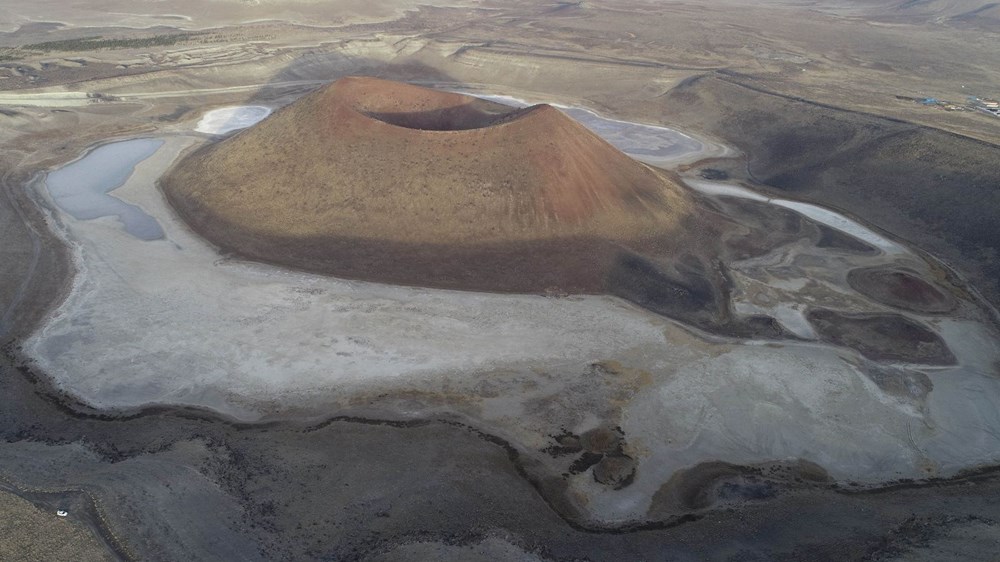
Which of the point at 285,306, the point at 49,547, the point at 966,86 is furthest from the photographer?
the point at 966,86

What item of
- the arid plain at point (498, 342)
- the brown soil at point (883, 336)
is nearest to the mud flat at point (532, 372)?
the arid plain at point (498, 342)

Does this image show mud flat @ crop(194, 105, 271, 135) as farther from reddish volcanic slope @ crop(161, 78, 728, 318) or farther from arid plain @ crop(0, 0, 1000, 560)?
reddish volcanic slope @ crop(161, 78, 728, 318)

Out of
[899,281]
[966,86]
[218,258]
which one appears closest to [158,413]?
[218,258]

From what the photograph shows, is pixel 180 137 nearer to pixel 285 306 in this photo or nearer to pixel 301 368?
pixel 285 306

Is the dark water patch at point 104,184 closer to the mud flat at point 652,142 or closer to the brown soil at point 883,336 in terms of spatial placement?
the brown soil at point 883,336

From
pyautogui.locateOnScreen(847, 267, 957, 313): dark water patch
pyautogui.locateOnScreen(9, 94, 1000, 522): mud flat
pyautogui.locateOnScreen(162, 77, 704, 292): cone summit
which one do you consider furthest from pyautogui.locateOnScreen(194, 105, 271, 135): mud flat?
pyautogui.locateOnScreen(847, 267, 957, 313): dark water patch
